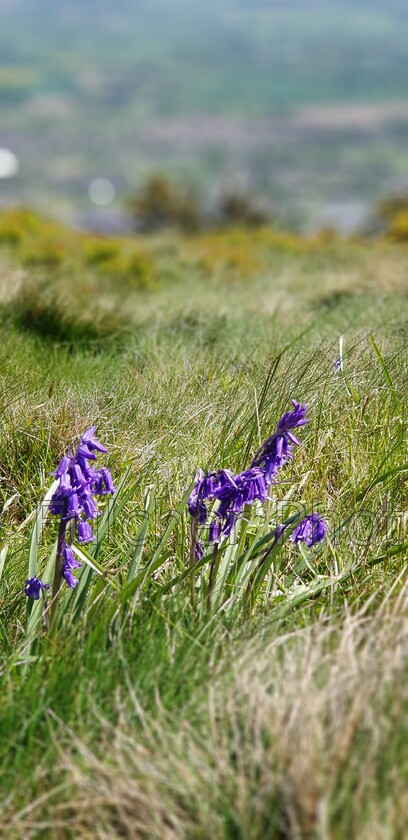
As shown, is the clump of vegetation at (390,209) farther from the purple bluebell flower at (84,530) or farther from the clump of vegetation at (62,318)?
the purple bluebell flower at (84,530)

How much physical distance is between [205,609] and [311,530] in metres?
0.38

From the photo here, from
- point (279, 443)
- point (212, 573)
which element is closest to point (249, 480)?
point (279, 443)

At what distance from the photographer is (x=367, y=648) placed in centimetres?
165

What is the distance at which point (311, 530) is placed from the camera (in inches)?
88.4

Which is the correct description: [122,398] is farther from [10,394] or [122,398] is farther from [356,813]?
[356,813]

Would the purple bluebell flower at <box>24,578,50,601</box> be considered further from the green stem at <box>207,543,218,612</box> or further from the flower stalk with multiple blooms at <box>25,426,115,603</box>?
the green stem at <box>207,543,218,612</box>

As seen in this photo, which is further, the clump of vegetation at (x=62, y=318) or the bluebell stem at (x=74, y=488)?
the clump of vegetation at (x=62, y=318)

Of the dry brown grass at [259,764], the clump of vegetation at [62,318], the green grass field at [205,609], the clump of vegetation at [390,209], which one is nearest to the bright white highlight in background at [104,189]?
the clump of vegetation at [390,209]

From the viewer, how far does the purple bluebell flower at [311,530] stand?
2.22 m

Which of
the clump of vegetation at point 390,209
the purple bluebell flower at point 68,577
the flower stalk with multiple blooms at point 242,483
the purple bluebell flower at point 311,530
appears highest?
the flower stalk with multiple blooms at point 242,483

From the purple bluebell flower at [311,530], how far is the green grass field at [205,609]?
86 millimetres

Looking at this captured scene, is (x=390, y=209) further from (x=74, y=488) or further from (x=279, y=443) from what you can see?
(x=74, y=488)

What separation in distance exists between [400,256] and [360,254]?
729 millimetres

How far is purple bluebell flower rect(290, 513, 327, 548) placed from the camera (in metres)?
2.22
